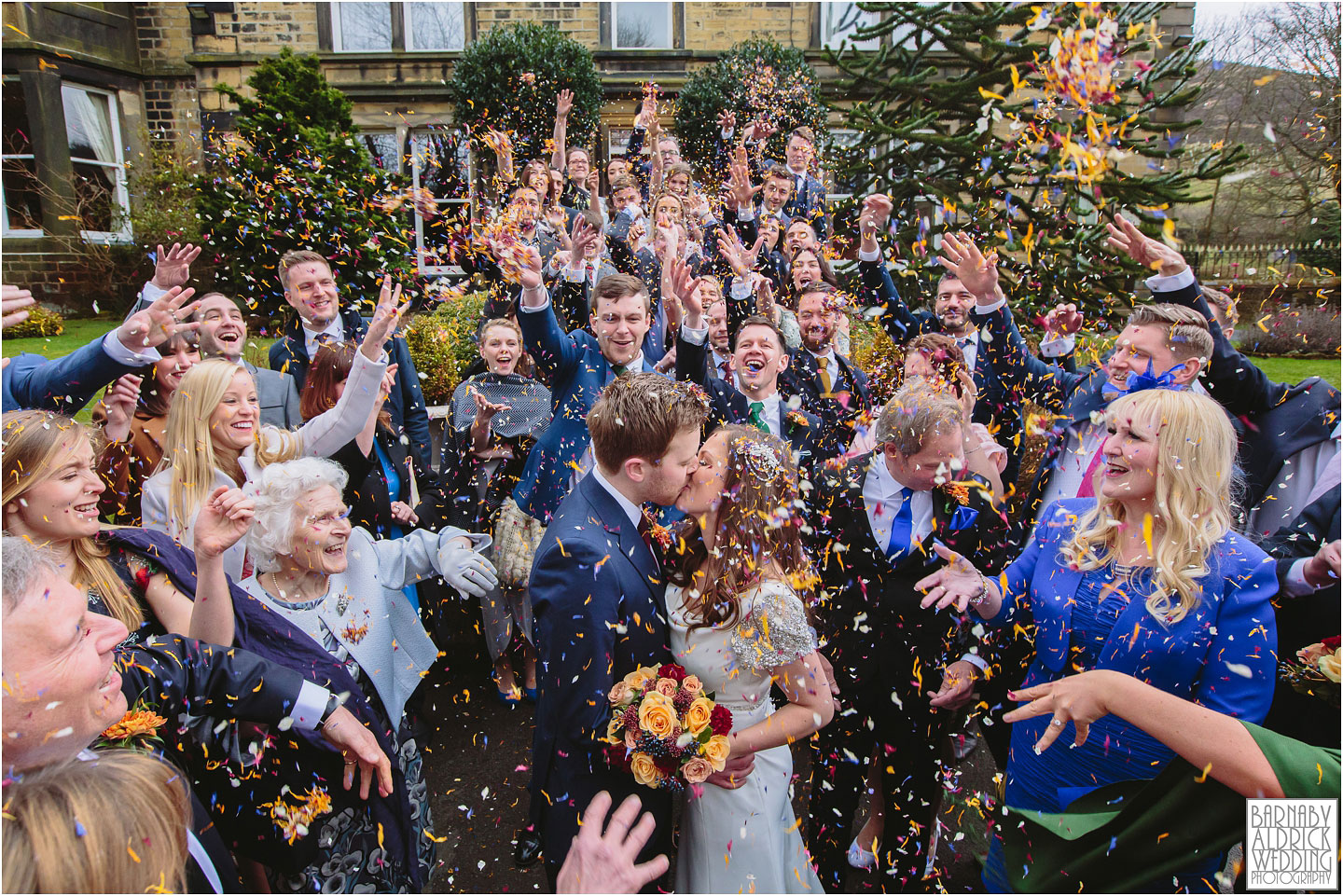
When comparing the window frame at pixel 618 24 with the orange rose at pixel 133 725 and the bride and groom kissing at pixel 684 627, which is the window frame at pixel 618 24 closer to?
the bride and groom kissing at pixel 684 627

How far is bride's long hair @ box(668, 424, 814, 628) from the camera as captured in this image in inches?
94.9

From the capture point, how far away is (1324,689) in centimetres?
253

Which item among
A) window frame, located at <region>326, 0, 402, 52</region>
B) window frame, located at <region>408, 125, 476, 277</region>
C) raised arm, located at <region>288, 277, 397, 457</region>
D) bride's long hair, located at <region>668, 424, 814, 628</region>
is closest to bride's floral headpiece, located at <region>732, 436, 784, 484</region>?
bride's long hair, located at <region>668, 424, 814, 628</region>

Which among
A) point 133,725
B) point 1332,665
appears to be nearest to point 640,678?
point 133,725

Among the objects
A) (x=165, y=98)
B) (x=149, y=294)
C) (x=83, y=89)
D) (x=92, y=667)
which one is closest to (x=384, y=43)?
(x=165, y=98)

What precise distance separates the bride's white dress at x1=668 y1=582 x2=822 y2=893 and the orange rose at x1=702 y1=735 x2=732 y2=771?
0.26 m

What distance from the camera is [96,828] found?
1302 millimetres

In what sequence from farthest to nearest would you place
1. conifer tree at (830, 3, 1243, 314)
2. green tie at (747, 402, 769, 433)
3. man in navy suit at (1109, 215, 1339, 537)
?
conifer tree at (830, 3, 1243, 314), green tie at (747, 402, 769, 433), man in navy suit at (1109, 215, 1339, 537)

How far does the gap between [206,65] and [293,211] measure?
12.4 metres

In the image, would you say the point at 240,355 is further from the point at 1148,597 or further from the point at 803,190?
the point at 803,190

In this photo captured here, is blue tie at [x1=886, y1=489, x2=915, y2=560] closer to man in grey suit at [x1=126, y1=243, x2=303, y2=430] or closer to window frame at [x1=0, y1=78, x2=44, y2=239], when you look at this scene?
man in grey suit at [x1=126, y1=243, x2=303, y2=430]

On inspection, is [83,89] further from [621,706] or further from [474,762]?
[621,706]

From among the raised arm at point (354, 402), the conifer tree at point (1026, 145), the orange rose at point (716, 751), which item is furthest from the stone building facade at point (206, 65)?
Answer: the orange rose at point (716, 751)

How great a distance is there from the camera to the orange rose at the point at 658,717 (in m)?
2.08
